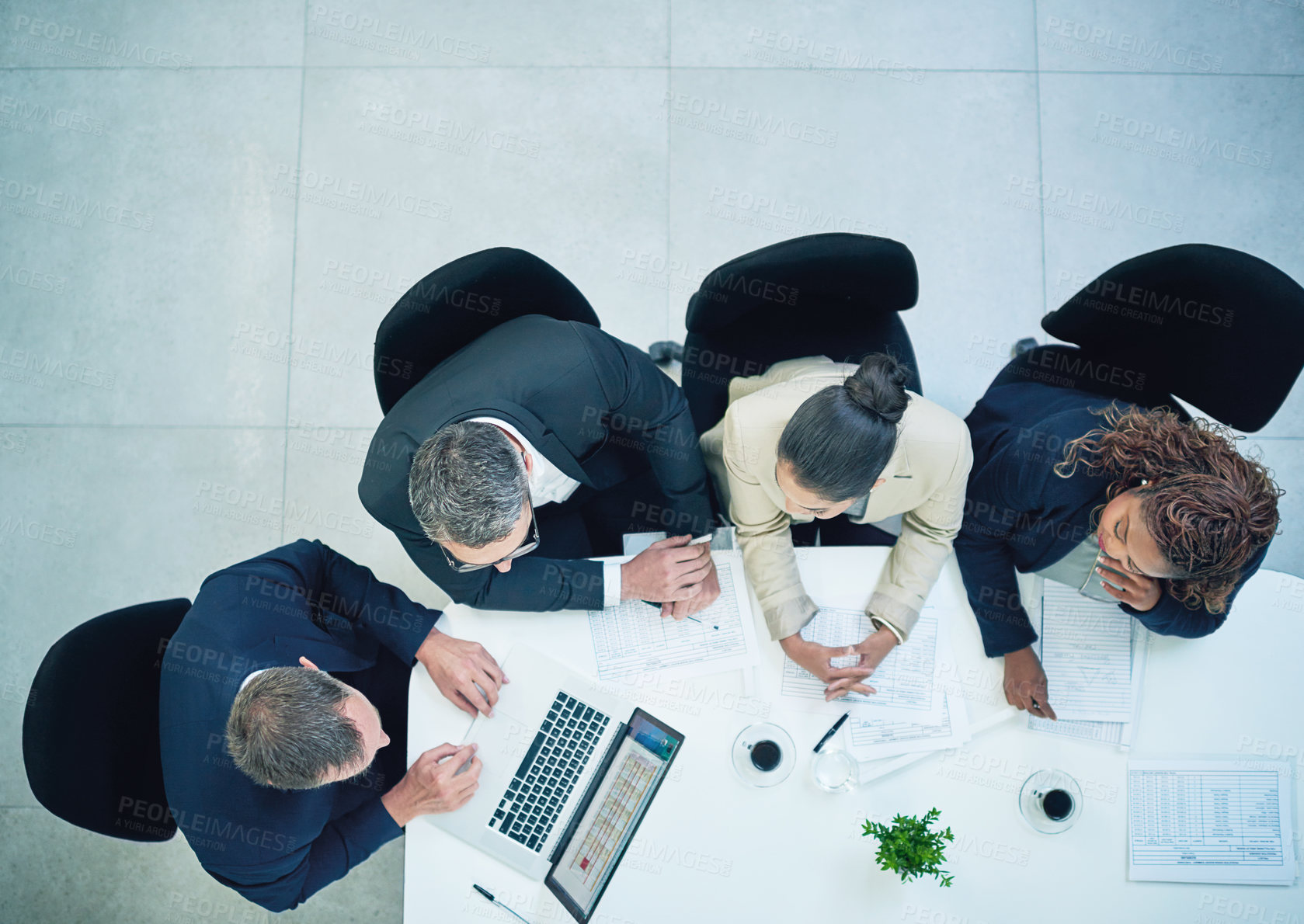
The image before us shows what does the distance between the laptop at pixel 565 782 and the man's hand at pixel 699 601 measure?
0.20m

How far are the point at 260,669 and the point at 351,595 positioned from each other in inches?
9.3

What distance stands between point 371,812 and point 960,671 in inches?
49.1

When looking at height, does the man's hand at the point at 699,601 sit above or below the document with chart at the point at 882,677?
above

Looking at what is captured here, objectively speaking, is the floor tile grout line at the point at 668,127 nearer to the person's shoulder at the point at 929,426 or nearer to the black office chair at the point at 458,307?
the black office chair at the point at 458,307

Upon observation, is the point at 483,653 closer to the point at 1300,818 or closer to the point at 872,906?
the point at 872,906

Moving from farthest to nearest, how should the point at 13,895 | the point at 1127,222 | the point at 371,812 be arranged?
the point at 1127,222, the point at 13,895, the point at 371,812

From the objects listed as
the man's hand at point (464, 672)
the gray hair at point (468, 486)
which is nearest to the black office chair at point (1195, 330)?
the gray hair at point (468, 486)

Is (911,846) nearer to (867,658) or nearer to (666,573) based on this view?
(867,658)

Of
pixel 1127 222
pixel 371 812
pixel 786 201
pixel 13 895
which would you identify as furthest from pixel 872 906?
pixel 13 895

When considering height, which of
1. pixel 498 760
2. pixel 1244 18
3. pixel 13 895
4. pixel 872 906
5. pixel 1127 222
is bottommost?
pixel 13 895

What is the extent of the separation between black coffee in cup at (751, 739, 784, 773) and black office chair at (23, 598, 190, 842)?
1.17 m

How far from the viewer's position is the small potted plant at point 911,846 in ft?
4.52

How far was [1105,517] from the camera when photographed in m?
1.49

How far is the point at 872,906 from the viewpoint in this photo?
1527 mm
